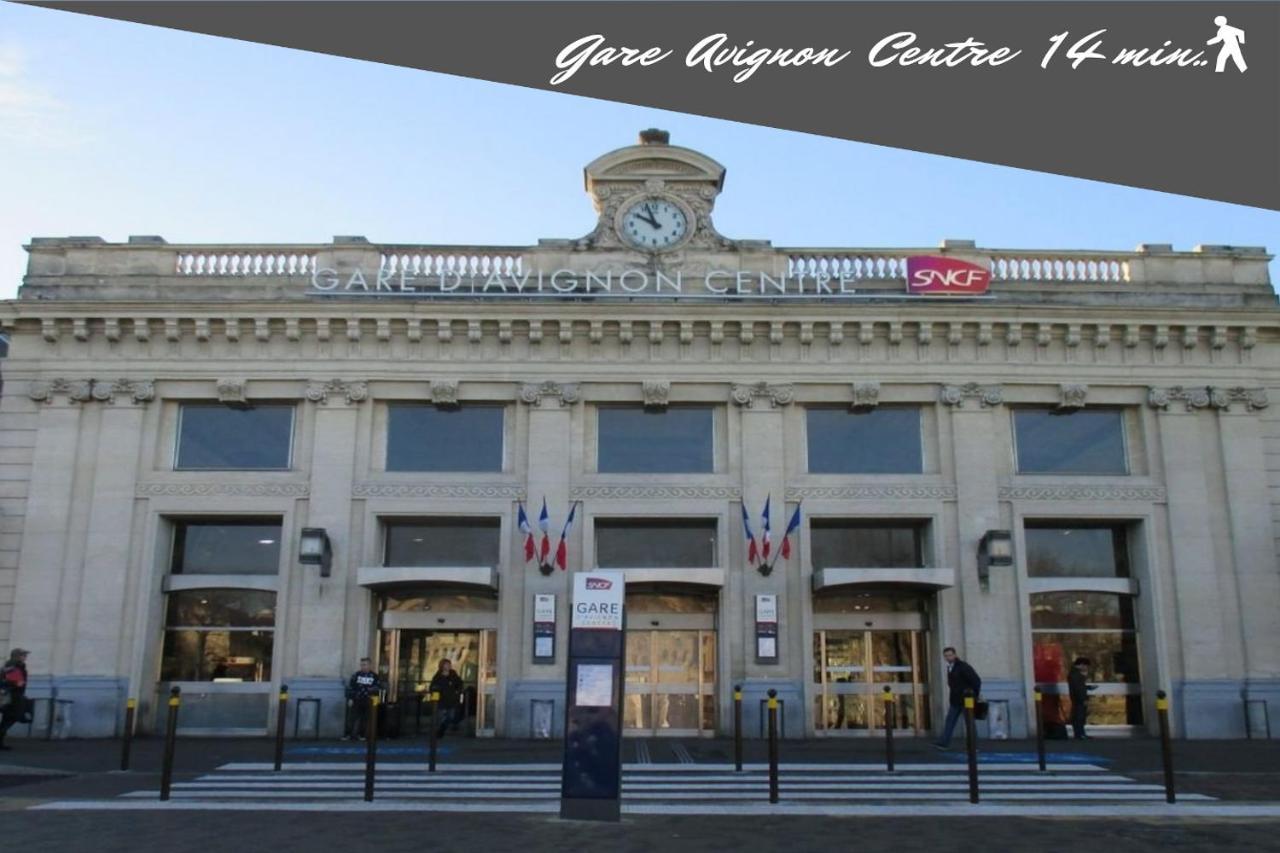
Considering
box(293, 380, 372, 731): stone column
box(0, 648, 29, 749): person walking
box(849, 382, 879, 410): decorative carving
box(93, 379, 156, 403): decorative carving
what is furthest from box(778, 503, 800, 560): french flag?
box(0, 648, 29, 749): person walking

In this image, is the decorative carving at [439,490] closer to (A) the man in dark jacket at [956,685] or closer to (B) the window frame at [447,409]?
(B) the window frame at [447,409]

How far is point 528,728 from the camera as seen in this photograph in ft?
68.1

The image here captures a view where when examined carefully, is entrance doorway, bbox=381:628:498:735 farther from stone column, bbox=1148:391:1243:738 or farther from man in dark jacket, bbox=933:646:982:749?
stone column, bbox=1148:391:1243:738


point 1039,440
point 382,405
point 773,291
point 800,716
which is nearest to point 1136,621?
point 1039,440

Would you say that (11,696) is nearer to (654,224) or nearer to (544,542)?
(544,542)

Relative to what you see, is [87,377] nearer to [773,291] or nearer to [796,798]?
[773,291]

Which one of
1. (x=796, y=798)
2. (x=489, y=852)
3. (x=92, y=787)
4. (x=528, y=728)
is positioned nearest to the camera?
(x=489, y=852)

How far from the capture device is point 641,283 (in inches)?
909

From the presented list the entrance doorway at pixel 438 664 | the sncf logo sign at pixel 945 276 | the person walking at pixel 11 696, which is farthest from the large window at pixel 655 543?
the person walking at pixel 11 696

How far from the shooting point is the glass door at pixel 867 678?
21953mm

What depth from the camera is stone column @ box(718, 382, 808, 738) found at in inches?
827

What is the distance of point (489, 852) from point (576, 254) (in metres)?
15.7

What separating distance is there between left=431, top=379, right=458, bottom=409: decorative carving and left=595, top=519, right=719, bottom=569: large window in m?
3.86

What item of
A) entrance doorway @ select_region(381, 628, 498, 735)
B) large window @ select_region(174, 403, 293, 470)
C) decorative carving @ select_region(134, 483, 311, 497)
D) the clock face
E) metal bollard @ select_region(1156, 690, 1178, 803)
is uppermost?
the clock face
